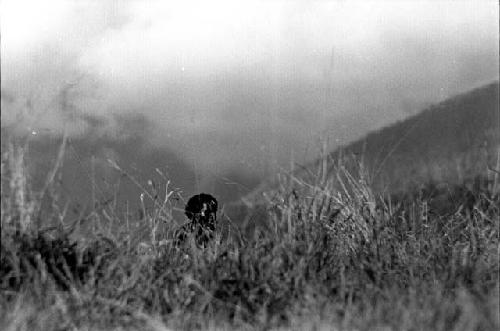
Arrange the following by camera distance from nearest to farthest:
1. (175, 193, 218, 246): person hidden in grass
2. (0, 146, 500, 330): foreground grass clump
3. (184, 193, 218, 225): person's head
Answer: (0, 146, 500, 330): foreground grass clump, (175, 193, 218, 246): person hidden in grass, (184, 193, 218, 225): person's head

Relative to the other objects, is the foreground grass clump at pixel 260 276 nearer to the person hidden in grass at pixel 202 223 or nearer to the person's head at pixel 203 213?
the person hidden in grass at pixel 202 223

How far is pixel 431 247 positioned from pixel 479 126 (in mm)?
713

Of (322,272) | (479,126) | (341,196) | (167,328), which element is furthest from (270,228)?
(479,126)

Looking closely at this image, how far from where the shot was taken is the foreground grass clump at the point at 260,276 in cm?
249

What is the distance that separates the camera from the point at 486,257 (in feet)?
10.8

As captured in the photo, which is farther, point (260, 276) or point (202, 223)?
point (202, 223)

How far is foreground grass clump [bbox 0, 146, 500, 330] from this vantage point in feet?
8.18

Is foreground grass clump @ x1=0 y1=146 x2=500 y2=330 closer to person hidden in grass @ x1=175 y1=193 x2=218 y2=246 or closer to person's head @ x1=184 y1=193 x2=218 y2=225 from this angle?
person hidden in grass @ x1=175 y1=193 x2=218 y2=246

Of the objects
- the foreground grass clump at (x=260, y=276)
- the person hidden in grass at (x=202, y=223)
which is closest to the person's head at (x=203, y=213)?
the person hidden in grass at (x=202, y=223)

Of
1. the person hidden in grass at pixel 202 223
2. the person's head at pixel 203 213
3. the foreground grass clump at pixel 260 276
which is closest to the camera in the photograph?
the foreground grass clump at pixel 260 276

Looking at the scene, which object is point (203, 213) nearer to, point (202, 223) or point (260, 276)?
point (202, 223)

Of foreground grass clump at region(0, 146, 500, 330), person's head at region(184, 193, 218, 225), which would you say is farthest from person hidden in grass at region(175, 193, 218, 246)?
foreground grass clump at region(0, 146, 500, 330)

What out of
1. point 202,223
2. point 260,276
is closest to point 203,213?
point 202,223

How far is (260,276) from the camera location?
2.92 m
